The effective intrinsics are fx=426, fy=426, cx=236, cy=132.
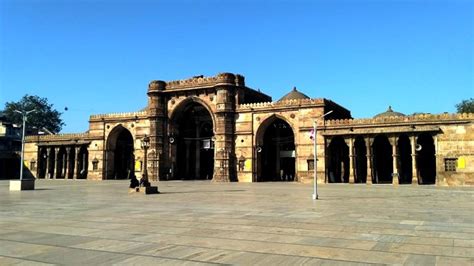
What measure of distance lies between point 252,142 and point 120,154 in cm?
2319

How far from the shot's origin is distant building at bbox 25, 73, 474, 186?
40.1 metres

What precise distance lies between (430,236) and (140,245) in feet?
22.2

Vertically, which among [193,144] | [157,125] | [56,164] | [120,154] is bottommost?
[56,164]

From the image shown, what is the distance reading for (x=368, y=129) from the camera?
4216 cm

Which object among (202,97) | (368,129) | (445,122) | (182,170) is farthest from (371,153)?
Answer: (182,170)

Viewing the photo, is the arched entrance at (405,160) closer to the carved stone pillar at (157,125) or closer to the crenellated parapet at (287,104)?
the crenellated parapet at (287,104)

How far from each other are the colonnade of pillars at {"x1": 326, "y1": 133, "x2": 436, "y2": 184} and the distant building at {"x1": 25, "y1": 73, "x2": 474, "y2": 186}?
11cm

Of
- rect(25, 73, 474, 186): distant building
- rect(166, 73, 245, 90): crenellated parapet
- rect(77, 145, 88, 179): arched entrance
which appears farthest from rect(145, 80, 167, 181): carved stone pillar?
rect(77, 145, 88, 179): arched entrance

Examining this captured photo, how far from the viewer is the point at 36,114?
Result: 94.8 metres

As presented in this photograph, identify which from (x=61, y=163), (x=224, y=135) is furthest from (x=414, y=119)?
(x=61, y=163)

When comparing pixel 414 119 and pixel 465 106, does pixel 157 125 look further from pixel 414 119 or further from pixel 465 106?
pixel 465 106

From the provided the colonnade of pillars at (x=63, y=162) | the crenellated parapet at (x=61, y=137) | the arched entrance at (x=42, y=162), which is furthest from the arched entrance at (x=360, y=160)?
the arched entrance at (x=42, y=162)

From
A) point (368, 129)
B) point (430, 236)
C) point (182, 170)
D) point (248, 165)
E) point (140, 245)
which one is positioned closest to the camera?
point (140, 245)

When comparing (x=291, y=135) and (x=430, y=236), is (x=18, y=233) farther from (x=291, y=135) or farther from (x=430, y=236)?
(x=291, y=135)
